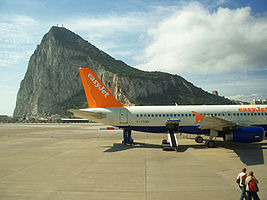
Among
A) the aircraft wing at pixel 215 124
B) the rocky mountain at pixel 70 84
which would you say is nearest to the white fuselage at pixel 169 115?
the aircraft wing at pixel 215 124

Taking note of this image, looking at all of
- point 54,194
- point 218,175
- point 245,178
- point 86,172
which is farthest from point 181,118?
point 54,194

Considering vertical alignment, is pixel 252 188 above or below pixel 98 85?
below

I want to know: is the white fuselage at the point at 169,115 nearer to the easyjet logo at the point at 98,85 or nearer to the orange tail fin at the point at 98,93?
the orange tail fin at the point at 98,93

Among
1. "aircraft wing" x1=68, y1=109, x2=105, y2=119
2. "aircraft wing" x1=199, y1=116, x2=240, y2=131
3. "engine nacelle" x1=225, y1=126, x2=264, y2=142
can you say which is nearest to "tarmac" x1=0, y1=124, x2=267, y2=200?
"engine nacelle" x1=225, y1=126, x2=264, y2=142

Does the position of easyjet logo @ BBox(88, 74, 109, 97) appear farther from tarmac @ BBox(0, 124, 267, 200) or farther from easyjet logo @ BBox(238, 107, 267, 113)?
easyjet logo @ BBox(238, 107, 267, 113)

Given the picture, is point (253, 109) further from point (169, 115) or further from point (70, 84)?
point (70, 84)

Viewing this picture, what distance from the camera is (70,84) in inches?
6560

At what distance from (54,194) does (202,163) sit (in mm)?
8838

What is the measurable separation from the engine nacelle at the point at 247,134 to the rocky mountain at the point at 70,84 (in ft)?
427

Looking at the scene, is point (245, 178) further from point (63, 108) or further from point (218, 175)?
point (63, 108)

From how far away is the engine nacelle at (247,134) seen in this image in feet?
52.9

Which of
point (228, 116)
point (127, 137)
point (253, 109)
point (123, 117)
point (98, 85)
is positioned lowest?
point (127, 137)

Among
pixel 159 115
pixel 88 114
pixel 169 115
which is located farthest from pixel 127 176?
pixel 169 115

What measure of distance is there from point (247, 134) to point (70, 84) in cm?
16482
